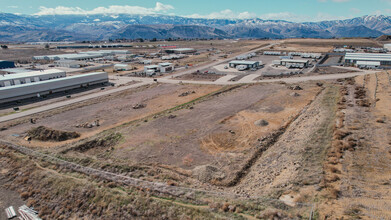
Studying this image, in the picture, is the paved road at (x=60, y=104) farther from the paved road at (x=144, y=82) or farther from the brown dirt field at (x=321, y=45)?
the brown dirt field at (x=321, y=45)

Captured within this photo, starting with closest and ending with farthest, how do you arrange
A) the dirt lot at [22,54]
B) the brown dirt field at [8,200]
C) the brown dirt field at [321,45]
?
the brown dirt field at [8,200] → the dirt lot at [22,54] → the brown dirt field at [321,45]

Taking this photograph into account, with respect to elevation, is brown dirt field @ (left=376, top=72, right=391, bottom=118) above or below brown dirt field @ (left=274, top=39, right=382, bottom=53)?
below

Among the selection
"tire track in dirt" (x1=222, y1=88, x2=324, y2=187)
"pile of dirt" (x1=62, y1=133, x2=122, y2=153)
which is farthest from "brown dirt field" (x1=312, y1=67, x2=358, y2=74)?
"pile of dirt" (x1=62, y1=133, x2=122, y2=153)

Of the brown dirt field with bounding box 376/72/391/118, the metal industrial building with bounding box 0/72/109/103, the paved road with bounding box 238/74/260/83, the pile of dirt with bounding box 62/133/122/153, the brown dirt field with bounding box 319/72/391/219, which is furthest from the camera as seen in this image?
the paved road with bounding box 238/74/260/83

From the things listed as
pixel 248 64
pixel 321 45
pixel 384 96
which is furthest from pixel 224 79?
pixel 321 45

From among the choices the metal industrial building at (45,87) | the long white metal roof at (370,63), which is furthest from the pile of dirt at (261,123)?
the long white metal roof at (370,63)

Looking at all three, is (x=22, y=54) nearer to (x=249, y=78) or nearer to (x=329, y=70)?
(x=249, y=78)

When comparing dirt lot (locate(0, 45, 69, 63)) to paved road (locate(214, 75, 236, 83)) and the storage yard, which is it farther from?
paved road (locate(214, 75, 236, 83))
